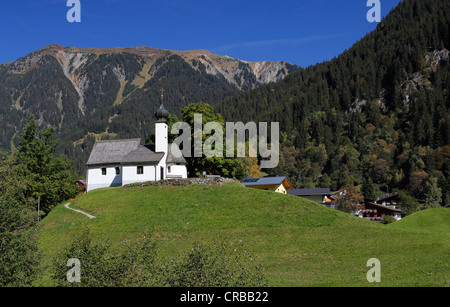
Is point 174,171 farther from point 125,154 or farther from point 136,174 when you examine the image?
point 125,154

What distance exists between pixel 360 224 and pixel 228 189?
1558 centimetres

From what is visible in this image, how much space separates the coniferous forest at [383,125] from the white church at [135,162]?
67.8 metres

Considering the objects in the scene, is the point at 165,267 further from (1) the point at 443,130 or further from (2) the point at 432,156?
(1) the point at 443,130

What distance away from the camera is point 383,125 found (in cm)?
15925

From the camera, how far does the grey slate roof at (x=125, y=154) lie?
170 ft

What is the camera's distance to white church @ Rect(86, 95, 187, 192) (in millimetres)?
51188

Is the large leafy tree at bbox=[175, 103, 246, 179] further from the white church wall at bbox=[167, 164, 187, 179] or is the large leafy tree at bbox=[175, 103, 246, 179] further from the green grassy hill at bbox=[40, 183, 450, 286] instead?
the green grassy hill at bbox=[40, 183, 450, 286]

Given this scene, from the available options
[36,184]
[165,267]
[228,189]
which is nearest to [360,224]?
[228,189]

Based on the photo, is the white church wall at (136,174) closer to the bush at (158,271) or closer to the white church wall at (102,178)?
the white church wall at (102,178)

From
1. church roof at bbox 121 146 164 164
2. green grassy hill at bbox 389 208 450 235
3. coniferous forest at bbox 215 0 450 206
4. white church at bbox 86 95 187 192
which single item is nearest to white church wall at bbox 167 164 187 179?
white church at bbox 86 95 187 192

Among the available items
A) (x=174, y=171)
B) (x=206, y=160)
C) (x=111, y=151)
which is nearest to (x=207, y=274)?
(x=174, y=171)

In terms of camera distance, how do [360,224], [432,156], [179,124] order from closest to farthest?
1. [360,224]
2. [179,124]
3. [432,156]
